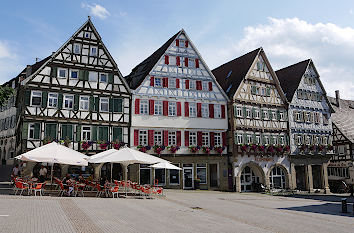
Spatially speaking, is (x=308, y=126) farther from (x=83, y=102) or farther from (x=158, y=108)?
(x=83, y=102)

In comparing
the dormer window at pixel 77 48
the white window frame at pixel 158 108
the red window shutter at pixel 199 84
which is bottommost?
the white window frame at pixel 158 108

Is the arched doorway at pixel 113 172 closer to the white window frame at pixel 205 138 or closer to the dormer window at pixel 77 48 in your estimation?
the white window frame at pixel 205 138

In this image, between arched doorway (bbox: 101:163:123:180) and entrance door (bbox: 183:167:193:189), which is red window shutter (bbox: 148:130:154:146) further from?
entrance door (bbox: 183:167:193:189)

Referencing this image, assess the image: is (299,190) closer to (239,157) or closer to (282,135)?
(282,135)

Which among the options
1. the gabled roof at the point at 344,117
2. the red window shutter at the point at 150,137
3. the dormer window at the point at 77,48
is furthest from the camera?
the gabled roof at the point at 344,117

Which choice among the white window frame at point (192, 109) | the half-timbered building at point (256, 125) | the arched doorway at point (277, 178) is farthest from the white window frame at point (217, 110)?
the arched doorway at point (277, 178)

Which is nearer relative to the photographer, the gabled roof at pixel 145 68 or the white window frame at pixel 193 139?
the gabled roof at pixel 145 68

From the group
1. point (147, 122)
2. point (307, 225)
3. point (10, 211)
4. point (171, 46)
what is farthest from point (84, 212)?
point (171, 46)

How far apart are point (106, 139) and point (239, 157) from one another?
12.3 m

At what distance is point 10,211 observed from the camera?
38.3 feet

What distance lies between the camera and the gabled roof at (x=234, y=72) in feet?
106

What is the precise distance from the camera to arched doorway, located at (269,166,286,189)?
33.4m

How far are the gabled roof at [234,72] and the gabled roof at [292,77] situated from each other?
20.4ft

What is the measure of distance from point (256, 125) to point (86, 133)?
16117 millimetres
